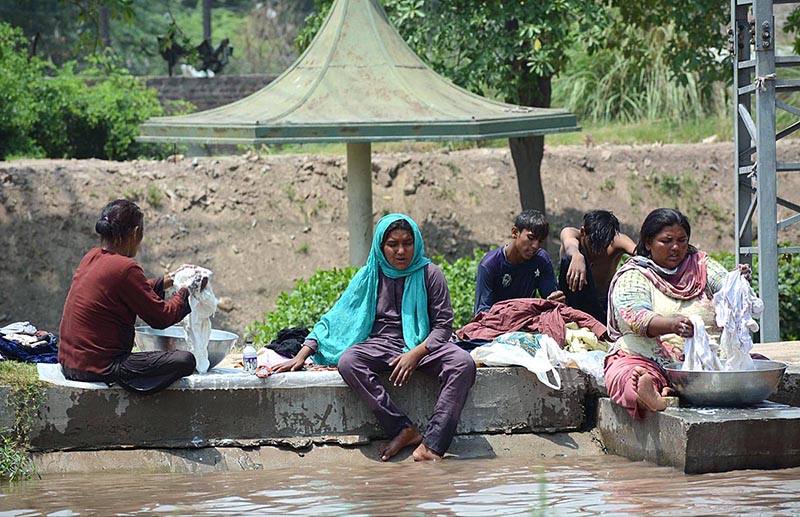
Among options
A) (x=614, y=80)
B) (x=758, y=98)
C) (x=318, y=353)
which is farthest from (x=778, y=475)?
(x=614, y=80)

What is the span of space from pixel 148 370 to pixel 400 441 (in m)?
1.46

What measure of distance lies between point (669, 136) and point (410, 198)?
5.15 meters

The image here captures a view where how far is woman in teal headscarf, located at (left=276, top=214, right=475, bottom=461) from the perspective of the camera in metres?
6.48

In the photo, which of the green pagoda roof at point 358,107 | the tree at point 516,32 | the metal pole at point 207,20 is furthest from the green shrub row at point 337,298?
the metal pole at point 207,20

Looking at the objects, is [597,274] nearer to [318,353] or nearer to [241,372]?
[318,353]

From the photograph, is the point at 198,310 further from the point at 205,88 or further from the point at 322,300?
the point at 205,88

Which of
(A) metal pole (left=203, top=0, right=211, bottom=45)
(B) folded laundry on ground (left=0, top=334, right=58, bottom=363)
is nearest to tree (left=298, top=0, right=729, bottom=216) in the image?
(B) folded laundry on ground (left=0, top=334, right=58, bottom=363)

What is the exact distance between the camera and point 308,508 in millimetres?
5500

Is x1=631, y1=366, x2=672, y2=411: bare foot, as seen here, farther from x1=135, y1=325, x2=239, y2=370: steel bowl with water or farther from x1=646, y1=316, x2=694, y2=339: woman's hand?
x1=135, y1=325, x2=239, y2=370: steel bowl with water

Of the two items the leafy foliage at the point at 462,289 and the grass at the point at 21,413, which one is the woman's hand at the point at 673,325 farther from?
the leafy foliage at the point at 462,289

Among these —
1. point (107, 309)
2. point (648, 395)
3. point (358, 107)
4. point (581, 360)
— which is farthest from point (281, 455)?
point (358, 107)

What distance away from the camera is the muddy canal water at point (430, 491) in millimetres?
5375

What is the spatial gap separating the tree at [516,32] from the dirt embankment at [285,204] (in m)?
2.72

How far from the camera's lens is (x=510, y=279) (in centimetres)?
739
